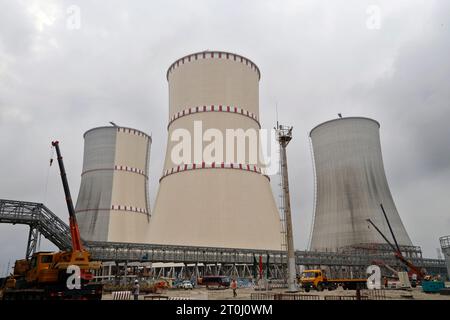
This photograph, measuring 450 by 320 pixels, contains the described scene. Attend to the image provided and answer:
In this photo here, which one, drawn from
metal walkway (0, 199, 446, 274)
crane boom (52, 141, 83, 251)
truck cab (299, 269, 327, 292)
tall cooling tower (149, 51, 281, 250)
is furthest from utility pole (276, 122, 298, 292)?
crane boom (52, 141, 83, 251)

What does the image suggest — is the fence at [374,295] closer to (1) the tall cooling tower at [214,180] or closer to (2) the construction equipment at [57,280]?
(1) the tall cooling tower at [214,180]

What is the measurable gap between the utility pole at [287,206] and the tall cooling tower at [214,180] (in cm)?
472

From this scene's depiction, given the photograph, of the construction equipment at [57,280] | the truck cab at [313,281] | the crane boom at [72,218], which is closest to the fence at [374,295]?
the truck cab at [313,281]

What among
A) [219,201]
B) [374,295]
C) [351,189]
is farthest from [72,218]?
[351,189]

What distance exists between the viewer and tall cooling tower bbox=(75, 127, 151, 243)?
32.2 m

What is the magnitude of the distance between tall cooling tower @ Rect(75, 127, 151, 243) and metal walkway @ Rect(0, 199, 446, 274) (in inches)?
313

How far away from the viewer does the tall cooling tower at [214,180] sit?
21.8 metres

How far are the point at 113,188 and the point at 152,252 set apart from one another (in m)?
11.4

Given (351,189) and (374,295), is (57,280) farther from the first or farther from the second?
(351,189)

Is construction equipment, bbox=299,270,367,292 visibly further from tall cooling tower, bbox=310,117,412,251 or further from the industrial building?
tall cooling tower, bbox=310,117,412,251

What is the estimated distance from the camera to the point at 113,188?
107ft
